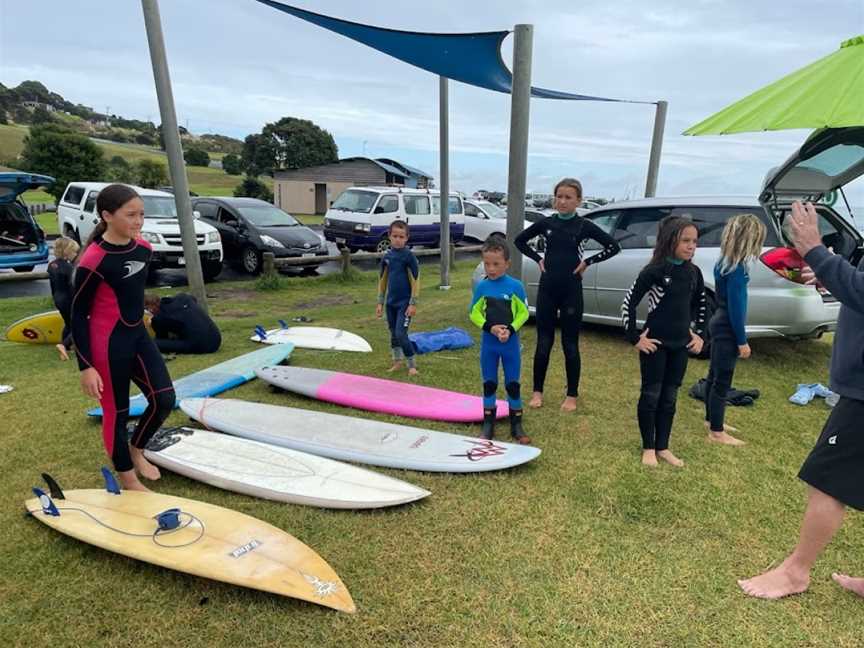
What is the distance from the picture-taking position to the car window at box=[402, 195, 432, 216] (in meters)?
16.3

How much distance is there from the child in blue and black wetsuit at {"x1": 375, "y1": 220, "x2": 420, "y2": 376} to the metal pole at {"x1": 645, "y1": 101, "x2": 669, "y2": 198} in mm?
5721

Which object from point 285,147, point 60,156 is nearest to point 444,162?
point 60,156

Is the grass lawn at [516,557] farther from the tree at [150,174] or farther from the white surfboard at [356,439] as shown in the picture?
the tree at [150,174]

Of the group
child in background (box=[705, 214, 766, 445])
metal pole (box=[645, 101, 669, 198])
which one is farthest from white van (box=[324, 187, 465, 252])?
child in background (box=[705, 214, 766, 445])

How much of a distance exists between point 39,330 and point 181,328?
6.65 feet

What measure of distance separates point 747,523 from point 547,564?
4.13 feet

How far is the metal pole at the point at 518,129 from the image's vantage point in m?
5.40

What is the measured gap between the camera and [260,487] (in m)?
3.21

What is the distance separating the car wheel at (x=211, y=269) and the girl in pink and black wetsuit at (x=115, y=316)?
8.87 m

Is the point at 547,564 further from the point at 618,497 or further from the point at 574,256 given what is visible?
the point at 574,256

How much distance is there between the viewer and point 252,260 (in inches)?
482

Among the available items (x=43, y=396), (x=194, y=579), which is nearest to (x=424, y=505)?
(x=194, y=579)

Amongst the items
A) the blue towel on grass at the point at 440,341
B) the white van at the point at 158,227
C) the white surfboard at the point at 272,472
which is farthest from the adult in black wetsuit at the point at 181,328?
the white van at the point at 158,227

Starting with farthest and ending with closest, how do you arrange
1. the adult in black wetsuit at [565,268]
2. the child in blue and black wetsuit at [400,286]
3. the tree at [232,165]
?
the tree at [232,165]
the child in blue and black wetsuit at [400,286]
the adult in black wetsuit at [565,268]
